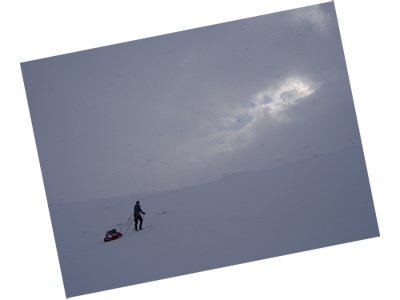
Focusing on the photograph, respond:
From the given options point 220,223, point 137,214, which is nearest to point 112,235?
point 137,214

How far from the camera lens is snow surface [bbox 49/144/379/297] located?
5.18 m

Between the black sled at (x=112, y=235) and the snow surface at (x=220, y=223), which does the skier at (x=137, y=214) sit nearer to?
the snow surface at (x=220, y=223)

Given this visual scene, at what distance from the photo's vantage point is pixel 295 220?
569 cm

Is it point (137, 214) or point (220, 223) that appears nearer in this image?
point (220, 223)

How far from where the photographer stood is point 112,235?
6.24 meters

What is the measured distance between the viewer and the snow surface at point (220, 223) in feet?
17.0

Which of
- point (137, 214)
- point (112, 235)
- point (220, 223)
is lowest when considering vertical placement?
point (220, 223)

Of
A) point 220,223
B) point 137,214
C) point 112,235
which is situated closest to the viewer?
point 220,223

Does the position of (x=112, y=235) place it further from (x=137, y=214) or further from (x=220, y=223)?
(x=220, y=223)

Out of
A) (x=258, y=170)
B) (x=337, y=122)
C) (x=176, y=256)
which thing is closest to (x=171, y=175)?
(x=258, y=170)

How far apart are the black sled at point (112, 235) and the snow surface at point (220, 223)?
0.09 metres

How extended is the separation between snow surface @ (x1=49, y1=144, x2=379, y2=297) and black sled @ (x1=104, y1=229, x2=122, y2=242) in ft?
0.30

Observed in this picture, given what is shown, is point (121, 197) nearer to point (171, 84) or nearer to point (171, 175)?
point (171, 175)

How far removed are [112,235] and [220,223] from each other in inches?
61.8
